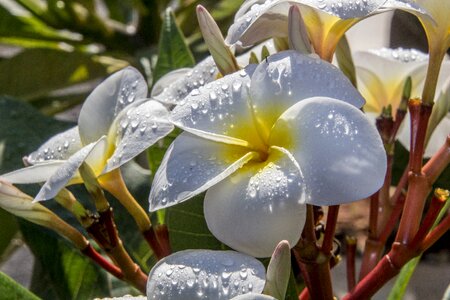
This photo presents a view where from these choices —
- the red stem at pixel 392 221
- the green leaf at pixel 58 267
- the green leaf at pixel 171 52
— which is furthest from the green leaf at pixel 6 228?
the red stem at pixel 392 221

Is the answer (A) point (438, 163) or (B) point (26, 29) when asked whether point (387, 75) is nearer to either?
(A) point (438, 163)

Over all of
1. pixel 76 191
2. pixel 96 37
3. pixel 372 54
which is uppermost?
pixel 372 54

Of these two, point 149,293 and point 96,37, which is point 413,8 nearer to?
point 149,293

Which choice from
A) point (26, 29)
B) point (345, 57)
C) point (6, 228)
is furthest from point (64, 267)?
point (26, 29)

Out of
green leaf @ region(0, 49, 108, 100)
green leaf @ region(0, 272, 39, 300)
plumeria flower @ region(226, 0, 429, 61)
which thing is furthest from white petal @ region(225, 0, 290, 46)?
green leaf @ region(0, 49, 108, 100)

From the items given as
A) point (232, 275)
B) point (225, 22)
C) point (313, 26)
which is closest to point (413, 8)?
point (313, 26)

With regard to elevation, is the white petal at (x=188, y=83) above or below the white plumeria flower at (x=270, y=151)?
below

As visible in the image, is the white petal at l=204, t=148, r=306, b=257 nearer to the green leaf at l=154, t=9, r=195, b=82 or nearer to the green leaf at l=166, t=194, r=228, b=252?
the green leaf at l=166, t=194, r=228, b=252

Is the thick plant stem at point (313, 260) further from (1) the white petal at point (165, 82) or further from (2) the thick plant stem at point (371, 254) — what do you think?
(1) the white petal at point (165, 82)
